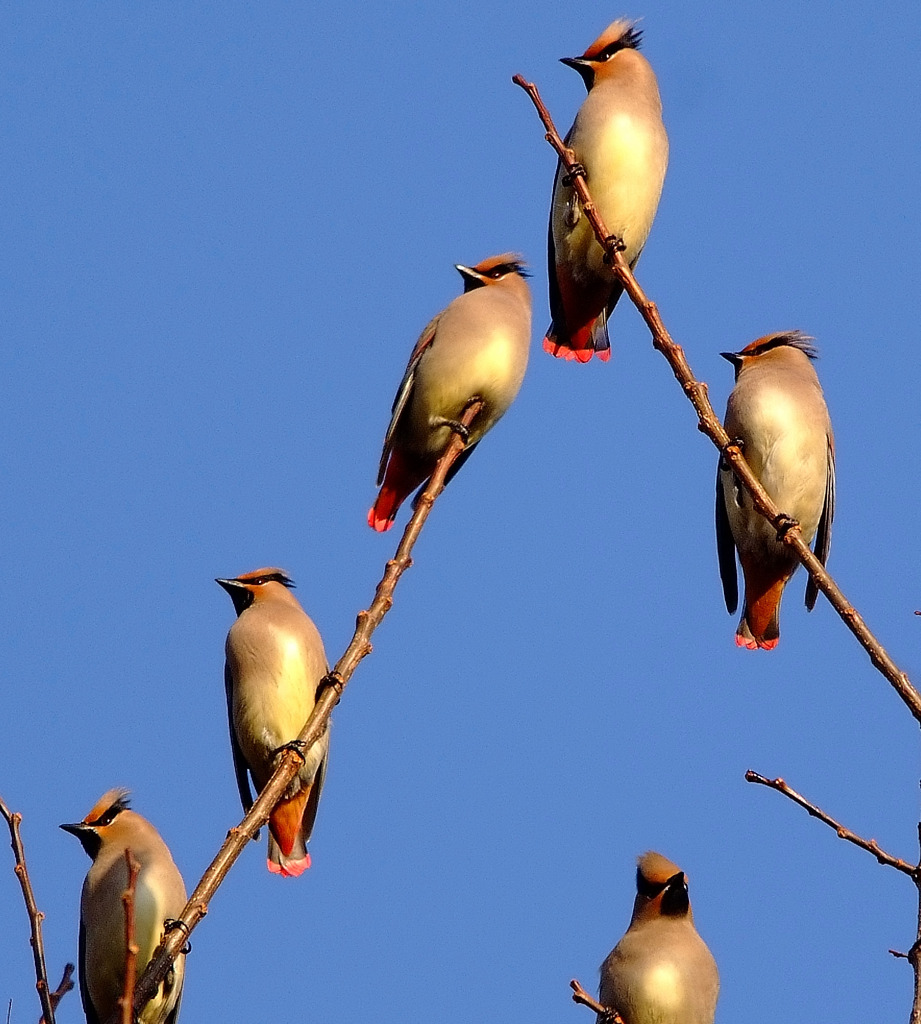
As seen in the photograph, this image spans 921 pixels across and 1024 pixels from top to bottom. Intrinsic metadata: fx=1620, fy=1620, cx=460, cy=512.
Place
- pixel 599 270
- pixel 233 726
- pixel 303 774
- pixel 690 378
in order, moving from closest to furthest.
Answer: pixel 690 378 → pixel 303 774 → pixel 233 726 → pixel 599 270

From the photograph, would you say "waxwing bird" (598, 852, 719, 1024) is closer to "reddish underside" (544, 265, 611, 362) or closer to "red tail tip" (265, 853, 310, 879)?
"red tail tip" (265, 853, 310, 879)

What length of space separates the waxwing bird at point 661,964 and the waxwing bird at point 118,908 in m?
1.19

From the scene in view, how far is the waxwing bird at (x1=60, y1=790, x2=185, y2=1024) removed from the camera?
436cm

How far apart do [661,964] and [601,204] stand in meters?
2.30

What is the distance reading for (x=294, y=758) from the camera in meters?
2.93

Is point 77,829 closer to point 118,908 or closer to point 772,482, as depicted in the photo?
point 118,908

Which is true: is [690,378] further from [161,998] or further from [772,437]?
[161,998]

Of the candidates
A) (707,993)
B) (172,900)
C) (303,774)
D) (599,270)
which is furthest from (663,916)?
(599,270)

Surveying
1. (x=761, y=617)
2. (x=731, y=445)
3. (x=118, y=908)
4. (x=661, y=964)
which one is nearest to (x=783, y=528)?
(x=731, y=445)

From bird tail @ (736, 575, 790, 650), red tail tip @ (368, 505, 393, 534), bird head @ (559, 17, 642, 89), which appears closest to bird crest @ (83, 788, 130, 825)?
red tail tip @ (368, 505, 393, 534)

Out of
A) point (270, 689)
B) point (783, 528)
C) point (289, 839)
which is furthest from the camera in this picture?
point (270, 689)

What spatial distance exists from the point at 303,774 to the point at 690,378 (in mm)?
1806

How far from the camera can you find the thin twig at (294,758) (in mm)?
2258

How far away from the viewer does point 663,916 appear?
431 centimetres
